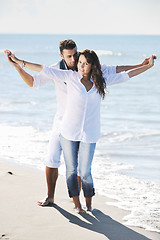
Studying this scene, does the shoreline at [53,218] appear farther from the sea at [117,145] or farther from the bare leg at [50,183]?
the sea at [117,145]

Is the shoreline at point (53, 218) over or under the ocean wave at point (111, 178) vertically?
over

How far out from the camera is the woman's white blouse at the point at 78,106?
4102 millimetres

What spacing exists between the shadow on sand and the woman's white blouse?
2.39 ft

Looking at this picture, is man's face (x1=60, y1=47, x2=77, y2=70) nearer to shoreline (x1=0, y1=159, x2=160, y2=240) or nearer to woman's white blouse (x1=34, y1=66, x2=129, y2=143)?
woman's white blouse (x1=34, y1=66, x2=129, y2=143)

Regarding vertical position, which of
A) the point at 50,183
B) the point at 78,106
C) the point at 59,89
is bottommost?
the point at 50,183

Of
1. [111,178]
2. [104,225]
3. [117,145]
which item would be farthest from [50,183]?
[117,145]

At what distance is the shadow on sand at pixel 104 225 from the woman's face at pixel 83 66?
131 centimetres

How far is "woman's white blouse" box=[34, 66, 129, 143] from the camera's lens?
161 inches

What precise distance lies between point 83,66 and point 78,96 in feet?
0.85

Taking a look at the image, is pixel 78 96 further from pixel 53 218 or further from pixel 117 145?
pixel 117 145

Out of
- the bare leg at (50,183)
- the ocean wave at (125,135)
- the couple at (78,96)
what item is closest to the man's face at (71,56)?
the couple at (78,96)

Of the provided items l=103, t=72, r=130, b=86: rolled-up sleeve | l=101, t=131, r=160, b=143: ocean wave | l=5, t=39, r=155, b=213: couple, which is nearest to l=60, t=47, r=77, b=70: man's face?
l=5, t=39, r=155, b=213: couple

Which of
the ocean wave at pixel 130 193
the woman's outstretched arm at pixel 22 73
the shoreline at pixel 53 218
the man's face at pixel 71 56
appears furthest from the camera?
the ocean wave at pixel 130 193

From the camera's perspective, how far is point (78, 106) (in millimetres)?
4105
